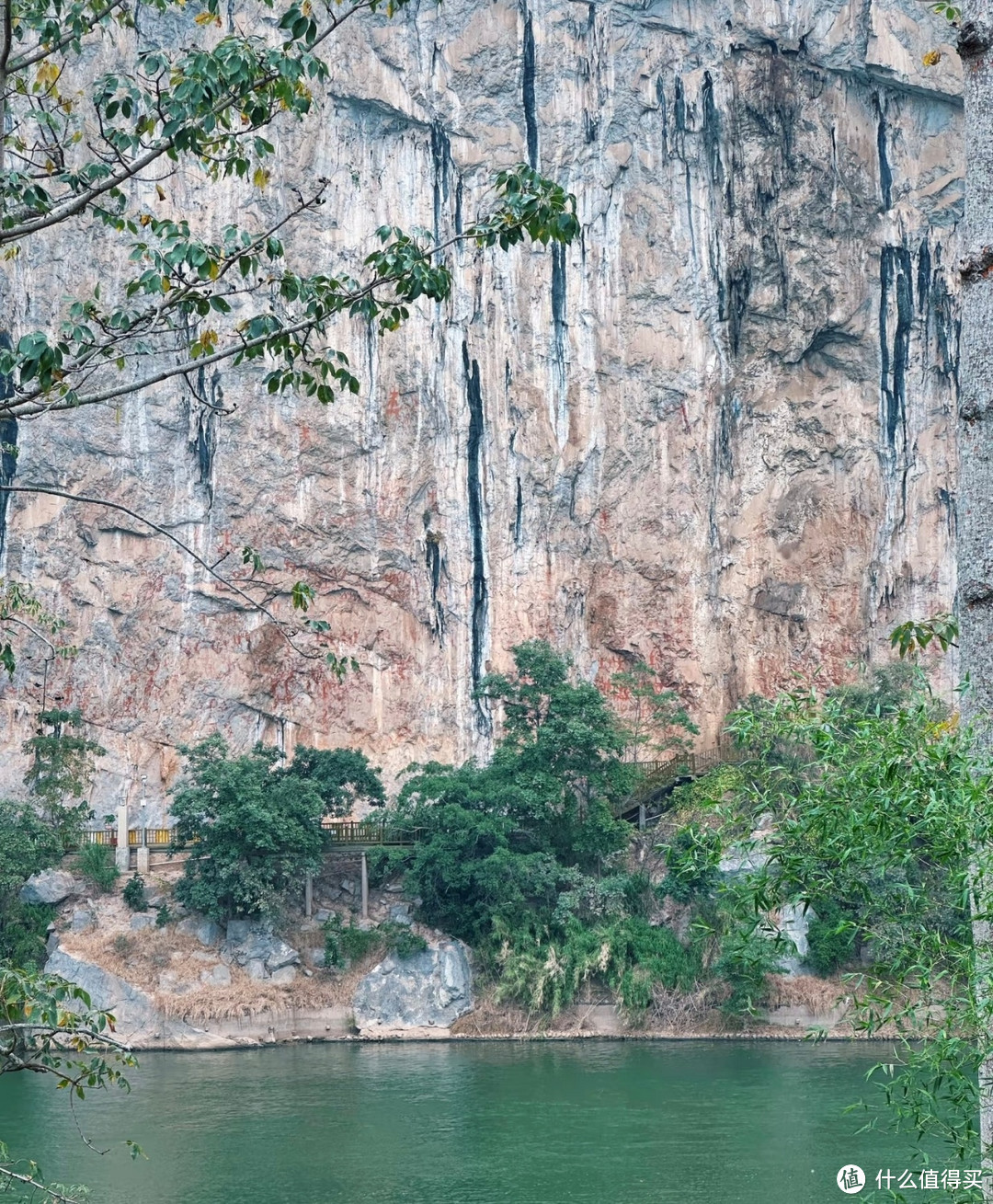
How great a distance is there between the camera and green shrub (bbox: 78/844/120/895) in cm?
2047

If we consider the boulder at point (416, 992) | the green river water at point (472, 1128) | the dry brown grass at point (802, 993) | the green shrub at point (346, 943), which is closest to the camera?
the green river water at point (472, 1128)

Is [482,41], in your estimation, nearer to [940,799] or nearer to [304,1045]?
[304,1045]

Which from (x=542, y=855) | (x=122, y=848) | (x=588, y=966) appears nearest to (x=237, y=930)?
(x=122, y=848)

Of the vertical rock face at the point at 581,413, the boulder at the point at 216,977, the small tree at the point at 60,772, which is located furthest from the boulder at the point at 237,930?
the vertical rock face at the point at 581,413

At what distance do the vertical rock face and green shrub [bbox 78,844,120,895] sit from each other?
12.1 feet

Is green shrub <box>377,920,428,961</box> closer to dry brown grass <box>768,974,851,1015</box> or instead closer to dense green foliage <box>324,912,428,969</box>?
dense green foliage <box>324,912,428,969</box>

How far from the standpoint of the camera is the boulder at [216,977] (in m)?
19.0

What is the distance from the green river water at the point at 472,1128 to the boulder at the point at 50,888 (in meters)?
3.54

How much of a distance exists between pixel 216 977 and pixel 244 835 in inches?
73.5

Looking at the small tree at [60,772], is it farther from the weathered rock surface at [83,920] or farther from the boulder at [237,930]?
the boulder at [237,930]

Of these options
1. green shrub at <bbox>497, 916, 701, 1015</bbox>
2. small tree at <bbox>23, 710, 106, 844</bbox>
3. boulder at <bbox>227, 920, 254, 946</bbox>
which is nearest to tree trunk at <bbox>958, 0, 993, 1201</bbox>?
green shrub at <bbox>497, 916, 701, 1015</bbox>

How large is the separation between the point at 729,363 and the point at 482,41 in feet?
23.4

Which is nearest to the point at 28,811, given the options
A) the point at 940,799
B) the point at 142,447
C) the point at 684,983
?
the point at 142,447

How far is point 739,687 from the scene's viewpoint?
85.6 ft
